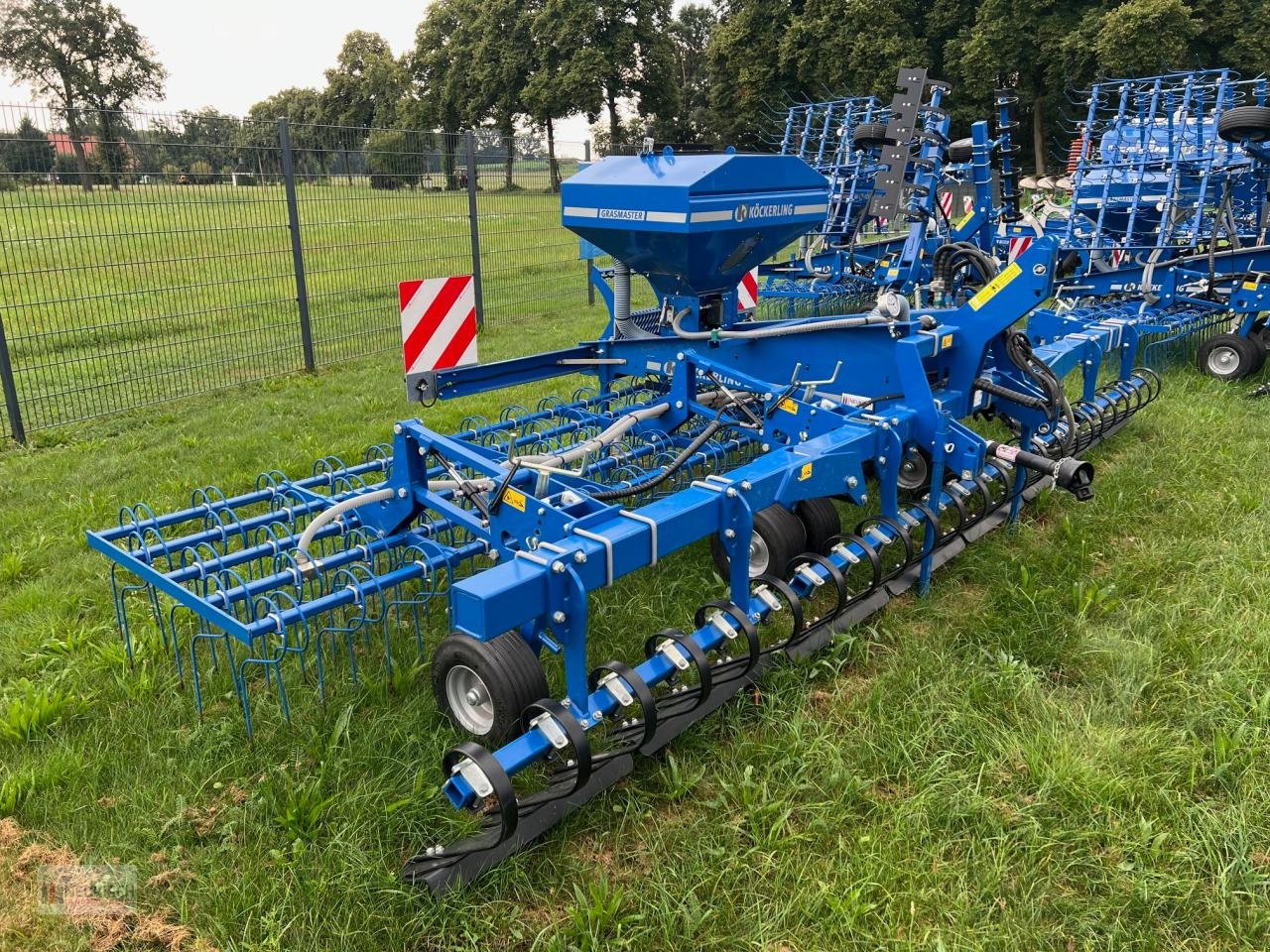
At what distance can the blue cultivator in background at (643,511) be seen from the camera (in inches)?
95.4

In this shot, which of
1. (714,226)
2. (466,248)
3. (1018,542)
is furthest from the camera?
(466,248)

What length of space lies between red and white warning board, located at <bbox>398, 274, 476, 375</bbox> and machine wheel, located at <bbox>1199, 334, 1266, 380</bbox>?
6177mm

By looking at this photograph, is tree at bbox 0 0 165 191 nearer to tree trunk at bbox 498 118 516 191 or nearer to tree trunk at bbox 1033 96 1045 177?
tree trunk at bbox 498 118 516 191

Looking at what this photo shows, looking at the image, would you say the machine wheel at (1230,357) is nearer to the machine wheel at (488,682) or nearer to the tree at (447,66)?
the machine wheel at (488,682)

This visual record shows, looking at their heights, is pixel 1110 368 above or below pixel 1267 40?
below

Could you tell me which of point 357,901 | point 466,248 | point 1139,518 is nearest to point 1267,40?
point 466,248

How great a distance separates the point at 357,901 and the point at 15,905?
0.85 metres

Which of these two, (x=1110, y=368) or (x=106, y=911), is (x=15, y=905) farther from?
(x=1110, y=368)

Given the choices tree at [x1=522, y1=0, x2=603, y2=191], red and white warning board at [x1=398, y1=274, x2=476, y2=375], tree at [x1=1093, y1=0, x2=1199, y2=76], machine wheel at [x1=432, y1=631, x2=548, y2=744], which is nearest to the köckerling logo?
red and white warning board at [x1=398, y1=274, x2=476, y2=375]

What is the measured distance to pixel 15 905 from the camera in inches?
88.0

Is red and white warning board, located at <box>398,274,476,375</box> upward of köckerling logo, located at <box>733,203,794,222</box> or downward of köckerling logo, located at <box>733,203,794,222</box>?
downward

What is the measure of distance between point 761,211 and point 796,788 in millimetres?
2653

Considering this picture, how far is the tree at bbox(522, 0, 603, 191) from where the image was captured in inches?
1319

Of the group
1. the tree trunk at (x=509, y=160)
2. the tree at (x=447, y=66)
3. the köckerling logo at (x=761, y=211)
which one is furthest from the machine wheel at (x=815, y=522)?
the tree at (x=447, y=66)
